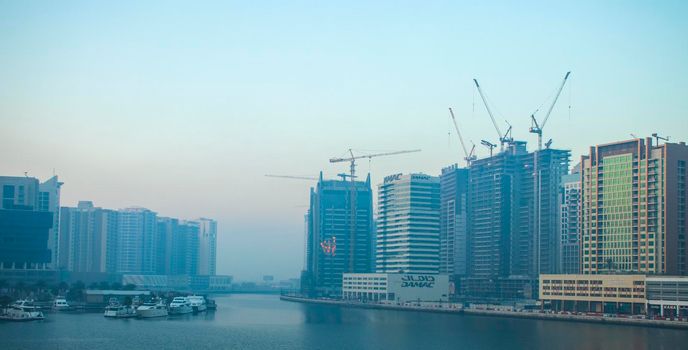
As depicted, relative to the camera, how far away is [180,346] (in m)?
75.2

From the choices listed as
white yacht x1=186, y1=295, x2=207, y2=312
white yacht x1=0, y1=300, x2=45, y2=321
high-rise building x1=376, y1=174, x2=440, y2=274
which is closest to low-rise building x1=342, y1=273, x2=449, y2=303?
high-rise building x1=376, y1=174, x2=440, y2=274

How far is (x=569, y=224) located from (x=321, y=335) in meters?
107

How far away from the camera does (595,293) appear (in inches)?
4902

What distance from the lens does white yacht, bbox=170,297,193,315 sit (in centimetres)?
12900

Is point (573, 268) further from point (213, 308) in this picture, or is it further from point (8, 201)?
point (8, 201)

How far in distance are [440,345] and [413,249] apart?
114380mm

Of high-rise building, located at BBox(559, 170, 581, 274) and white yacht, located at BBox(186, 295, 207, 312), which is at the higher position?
high-rise building, located at BBox(559, 170, 581, 274)

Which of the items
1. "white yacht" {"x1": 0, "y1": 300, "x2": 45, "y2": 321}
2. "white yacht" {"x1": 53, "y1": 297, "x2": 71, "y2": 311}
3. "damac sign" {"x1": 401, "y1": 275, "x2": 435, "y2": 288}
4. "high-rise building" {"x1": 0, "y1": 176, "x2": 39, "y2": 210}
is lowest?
"white yacht" {"x1": 53, "y1": 297, "x2": 71, "y2": 311}

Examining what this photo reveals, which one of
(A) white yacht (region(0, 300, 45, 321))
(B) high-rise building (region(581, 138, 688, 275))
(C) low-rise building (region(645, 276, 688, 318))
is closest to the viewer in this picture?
(A) white yacht (region(0, 300, 45, 321))

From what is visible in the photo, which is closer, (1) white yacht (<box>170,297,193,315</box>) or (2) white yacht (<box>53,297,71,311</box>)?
(1) white yacht (<box>170,297,193,315</box>)

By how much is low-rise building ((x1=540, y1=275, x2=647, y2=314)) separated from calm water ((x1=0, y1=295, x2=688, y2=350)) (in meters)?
12.0

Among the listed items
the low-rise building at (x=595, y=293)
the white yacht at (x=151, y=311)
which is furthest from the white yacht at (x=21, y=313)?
the low-rise building at (x=595, y=293)

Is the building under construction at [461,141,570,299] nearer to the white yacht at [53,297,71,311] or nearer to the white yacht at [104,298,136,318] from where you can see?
the white yacht at [104,298,136,318]

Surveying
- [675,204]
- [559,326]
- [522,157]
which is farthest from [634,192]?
[522,157]
